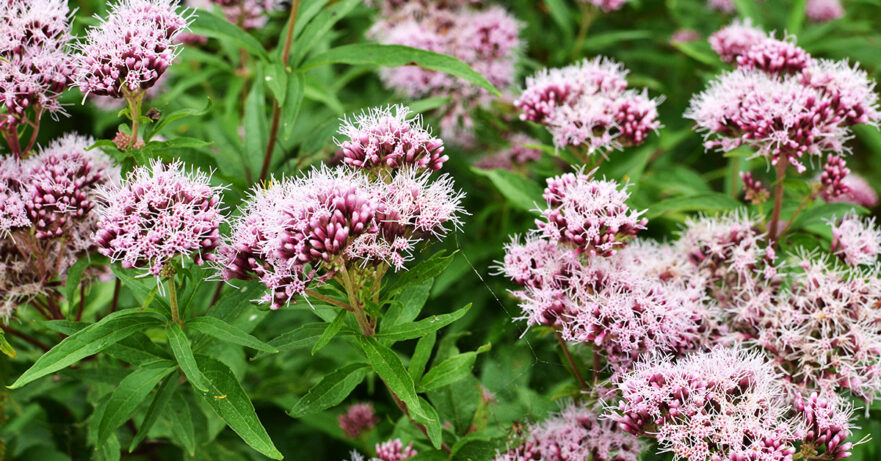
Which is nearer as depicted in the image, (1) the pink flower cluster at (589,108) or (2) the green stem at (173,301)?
(2) the green stem at (173,301)

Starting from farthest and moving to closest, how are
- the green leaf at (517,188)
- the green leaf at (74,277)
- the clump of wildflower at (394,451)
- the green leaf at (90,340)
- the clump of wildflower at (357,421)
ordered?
1. the clump of wildflower at (357,421)
2. the green leaf at (517,188)
3. the clump of wildflower at (394,451)
4. the green leaf at (74,277)
5. the green leaf at (90,340)

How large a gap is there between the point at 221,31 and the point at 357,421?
1.85 metres

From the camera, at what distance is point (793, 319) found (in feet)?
7.93

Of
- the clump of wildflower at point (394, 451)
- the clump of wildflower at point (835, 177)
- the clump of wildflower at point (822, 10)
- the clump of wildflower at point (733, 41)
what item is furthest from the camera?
the clump of wildflower at point (822, 10)

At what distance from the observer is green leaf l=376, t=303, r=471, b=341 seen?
210 cm

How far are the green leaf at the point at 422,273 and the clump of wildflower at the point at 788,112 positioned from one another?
1223 millimetres

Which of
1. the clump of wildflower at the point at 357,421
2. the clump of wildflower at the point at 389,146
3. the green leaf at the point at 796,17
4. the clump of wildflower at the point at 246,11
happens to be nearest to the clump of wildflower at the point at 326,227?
the clump of wildflower at the point at 389,146

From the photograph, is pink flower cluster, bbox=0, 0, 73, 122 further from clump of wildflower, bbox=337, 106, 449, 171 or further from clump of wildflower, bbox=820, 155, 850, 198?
clump of wildflower, bbox=820, 155, 850, 198

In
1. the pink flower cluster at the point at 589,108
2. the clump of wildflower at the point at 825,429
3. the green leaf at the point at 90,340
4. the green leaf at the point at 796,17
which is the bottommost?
the clump of wildflower at the point at 825,429

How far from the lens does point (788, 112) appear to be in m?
2.59

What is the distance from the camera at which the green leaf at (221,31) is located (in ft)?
9.46

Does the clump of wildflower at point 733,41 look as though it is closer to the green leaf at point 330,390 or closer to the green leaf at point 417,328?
the green leaf at point 417,328

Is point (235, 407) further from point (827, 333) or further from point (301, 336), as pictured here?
point (827, 333)

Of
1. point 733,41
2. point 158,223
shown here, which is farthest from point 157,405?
point 733,41
